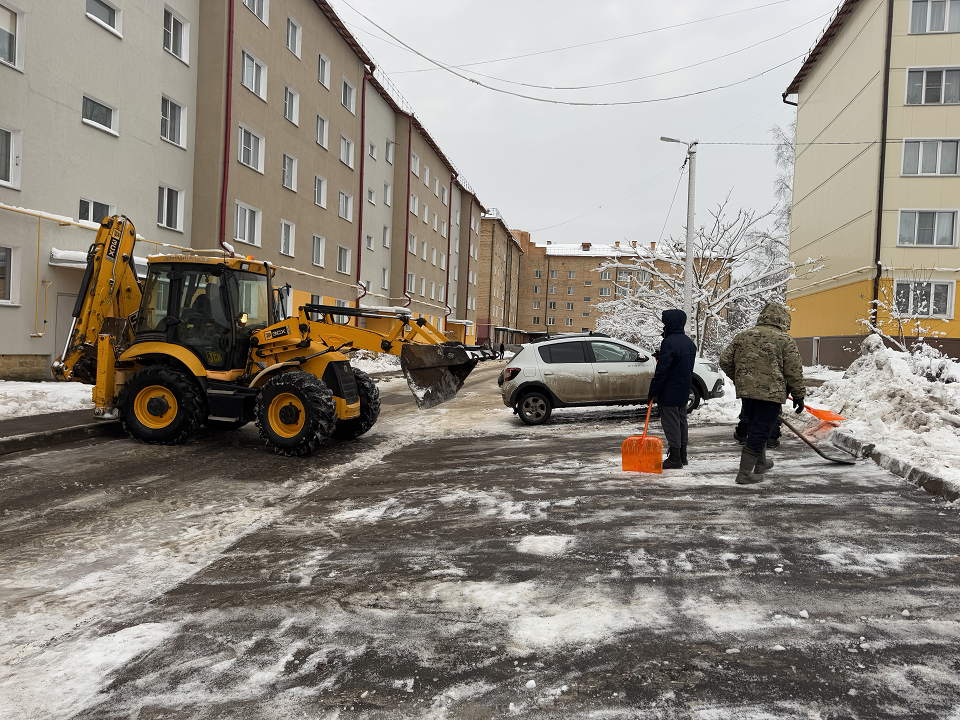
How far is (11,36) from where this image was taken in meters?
14.0

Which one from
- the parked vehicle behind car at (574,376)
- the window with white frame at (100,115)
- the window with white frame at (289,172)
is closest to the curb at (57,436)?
the parked vehicle behind car at (574,376)

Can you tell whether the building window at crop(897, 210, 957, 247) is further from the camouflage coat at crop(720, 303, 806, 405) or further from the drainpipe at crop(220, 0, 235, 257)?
the drainpipe at crop(220, 0, 235, 257)

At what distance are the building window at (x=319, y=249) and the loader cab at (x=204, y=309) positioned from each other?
18433 mm

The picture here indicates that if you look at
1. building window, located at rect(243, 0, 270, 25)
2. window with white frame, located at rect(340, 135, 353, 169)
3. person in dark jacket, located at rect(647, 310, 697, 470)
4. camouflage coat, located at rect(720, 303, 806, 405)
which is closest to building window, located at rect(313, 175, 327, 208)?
window with white frame, located at rect(340, 135, 353, 169)

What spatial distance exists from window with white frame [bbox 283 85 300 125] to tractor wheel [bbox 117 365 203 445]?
17.9 m

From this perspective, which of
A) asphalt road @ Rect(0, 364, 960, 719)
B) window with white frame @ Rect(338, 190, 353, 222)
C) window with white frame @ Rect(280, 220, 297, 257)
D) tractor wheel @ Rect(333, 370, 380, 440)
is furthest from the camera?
window with white frame @ Rect(338, 190, 353, 222)

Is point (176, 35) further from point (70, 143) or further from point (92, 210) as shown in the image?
point (92, 210)

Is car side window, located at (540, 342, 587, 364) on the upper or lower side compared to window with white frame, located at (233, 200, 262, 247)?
lower

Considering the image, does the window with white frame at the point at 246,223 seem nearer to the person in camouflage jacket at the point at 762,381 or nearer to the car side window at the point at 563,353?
the car side window at the point at 563,353

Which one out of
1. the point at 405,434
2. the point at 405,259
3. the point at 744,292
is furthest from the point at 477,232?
the point at 405,434

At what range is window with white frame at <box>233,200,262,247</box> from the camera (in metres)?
21.3

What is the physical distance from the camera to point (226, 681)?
9.80ft

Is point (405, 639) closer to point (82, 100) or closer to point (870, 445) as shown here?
point (870, 445)

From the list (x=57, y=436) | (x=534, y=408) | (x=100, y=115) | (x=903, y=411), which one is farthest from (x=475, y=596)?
(x=100, y=115)
